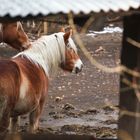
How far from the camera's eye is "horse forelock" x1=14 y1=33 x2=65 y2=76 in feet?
24.3

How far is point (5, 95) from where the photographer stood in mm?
6164

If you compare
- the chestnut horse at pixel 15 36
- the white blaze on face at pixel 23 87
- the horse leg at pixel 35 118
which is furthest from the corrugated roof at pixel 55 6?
the chestnut horse at pixel 15 36

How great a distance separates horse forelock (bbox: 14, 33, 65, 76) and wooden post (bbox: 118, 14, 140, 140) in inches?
84.0

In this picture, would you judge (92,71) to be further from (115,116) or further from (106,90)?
(115,116)

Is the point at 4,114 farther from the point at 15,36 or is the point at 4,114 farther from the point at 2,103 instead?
the point at 15,36

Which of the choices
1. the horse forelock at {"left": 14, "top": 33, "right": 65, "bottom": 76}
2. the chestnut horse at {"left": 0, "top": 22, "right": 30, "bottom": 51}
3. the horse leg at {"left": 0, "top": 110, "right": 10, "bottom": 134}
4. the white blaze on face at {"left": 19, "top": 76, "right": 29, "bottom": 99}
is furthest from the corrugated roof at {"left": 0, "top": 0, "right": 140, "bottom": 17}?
the chestnut horse at {"left": 0, "top": 22, "right": 30, "bottom": 51}

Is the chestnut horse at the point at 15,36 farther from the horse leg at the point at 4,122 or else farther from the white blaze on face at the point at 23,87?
the horse leg at the point at 4,122

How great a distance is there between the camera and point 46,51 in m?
7.46

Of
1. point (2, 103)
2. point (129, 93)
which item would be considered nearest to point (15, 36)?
point (2, 103)

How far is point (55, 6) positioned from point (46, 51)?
3270mm

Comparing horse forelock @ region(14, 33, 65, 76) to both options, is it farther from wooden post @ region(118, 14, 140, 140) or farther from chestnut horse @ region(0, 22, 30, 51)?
wooden post @ region(118, 14, 140, 140)

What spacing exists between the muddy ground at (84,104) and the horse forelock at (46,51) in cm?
96

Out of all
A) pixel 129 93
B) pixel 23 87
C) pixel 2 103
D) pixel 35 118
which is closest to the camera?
pixel 129 93

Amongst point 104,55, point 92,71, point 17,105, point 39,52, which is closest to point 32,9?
point 17,105
